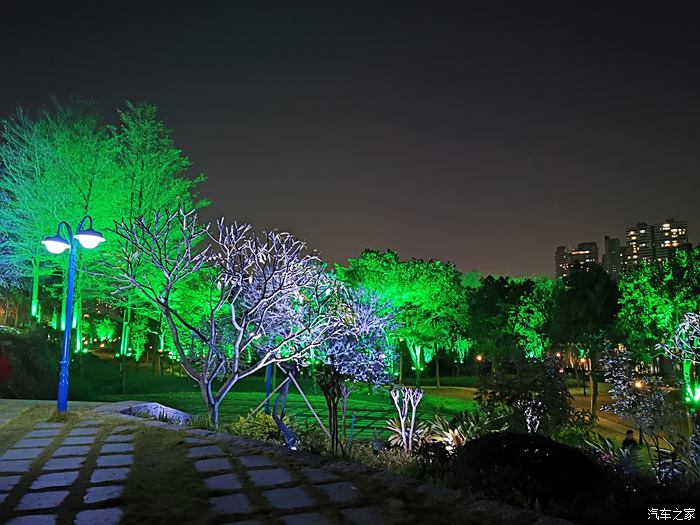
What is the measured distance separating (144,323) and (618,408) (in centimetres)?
3023

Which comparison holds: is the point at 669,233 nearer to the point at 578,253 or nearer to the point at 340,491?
the point at 578,253

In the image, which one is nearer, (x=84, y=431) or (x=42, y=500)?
(x=42, y=500)

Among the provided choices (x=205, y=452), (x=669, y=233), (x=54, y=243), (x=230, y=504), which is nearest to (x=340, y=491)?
(x=230, y=504)

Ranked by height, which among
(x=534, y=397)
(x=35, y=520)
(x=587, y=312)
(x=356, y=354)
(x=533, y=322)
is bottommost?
(x=35, y=520)

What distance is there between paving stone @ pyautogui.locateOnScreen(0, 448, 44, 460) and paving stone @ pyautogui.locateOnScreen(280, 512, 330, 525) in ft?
13.1

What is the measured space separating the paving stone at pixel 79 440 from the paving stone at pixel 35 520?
129 inches

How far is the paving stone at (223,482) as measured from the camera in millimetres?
4906

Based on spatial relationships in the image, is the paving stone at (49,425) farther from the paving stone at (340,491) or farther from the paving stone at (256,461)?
the paving stone at (340,491)

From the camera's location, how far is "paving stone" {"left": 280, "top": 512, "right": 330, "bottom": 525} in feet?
13.1

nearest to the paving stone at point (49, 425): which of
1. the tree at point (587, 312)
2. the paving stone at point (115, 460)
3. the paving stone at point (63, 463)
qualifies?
the paving stone at point (63, 463)

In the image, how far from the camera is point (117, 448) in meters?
6.88

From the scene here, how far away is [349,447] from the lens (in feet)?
29.6

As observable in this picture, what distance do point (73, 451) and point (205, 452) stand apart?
5.76 ft

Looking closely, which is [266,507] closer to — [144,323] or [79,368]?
[79,368]
